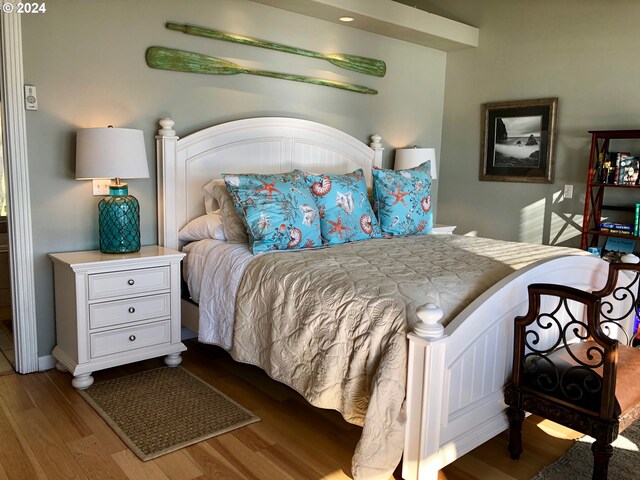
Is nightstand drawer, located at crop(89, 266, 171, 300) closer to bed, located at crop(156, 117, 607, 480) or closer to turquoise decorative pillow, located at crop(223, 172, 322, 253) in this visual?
bed, located at crop(156, 117, 607, 480)

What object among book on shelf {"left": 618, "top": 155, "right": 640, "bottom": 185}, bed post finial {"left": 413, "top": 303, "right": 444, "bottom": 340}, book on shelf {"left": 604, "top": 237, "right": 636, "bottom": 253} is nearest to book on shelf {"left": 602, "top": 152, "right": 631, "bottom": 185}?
book on shelf {"left": 618, "top": 155, "right": 640, "bottom": 185}

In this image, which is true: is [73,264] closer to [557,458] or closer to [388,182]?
[388,182]

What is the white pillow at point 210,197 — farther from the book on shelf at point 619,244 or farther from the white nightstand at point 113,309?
the book on shelf at point 619,244

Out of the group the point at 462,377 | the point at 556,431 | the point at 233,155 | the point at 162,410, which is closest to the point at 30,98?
the point at 233,155

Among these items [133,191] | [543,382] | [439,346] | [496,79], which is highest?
[496,79]

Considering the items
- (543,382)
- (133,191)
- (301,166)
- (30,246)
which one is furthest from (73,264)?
(543,382)

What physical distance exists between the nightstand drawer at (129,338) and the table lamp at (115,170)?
1.45 ft

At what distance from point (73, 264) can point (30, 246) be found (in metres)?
0.46

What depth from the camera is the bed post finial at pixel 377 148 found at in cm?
438

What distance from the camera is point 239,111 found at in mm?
3605

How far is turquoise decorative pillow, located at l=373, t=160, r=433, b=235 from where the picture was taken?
3.46 metres

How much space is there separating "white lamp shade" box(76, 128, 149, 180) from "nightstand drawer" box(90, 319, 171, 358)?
81 centimetres

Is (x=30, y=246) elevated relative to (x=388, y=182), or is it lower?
lower

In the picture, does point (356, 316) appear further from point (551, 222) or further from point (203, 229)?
point (551, 222)
